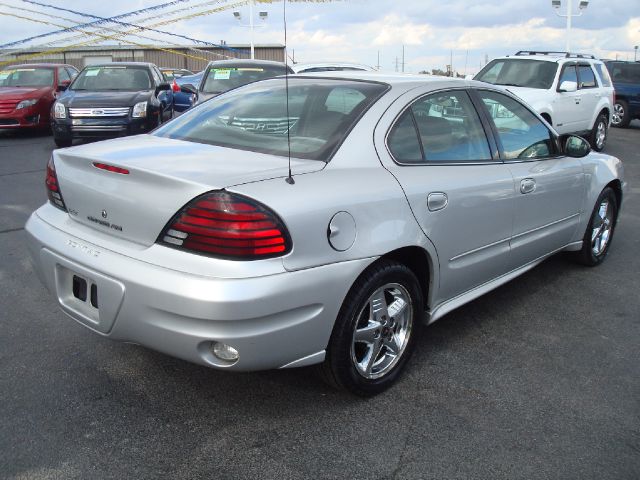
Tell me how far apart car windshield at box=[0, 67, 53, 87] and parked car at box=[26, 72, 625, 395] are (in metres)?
11.3

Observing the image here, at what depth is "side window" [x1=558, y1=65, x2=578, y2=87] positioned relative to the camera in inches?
431

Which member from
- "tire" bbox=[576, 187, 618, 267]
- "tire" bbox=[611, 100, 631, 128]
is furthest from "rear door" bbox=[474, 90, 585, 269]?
"tire" bbox=[611, 100, 631, 128]

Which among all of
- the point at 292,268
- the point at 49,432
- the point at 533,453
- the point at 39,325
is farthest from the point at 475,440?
the point at 39,325

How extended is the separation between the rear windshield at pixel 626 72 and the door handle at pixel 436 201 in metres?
15.9

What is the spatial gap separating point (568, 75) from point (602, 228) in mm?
6808

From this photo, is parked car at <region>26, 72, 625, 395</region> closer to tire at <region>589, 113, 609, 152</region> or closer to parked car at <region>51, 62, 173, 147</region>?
parked car at <region>51, 62, 173, 147</region>

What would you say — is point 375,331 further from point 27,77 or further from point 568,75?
point 27,77

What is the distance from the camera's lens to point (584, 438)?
9.11 feet

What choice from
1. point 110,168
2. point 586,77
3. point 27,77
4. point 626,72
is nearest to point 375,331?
point 110,168

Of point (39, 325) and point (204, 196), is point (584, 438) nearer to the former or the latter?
point (204, 196)

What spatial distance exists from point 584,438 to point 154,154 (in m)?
2.29

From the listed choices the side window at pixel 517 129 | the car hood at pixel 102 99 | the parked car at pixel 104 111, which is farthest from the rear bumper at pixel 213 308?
the car hood at pixel 102 99

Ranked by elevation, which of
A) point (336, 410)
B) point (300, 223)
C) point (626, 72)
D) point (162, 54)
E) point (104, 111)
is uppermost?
point (162, 54)

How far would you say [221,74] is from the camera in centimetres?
1154
